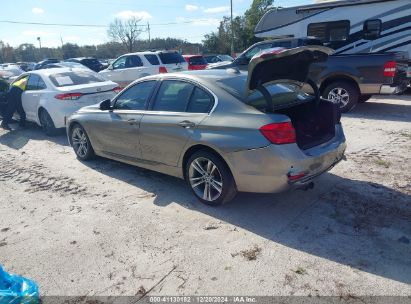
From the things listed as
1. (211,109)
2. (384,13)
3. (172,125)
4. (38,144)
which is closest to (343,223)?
(211,109)

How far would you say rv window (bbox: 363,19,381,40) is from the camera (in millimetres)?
10102

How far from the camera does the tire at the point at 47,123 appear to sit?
815cm

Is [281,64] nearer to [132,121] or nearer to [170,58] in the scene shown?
[132,121]

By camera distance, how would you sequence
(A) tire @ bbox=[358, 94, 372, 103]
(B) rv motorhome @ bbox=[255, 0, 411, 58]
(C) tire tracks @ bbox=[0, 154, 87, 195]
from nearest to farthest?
(C) tire tracks @ bbox=[0, 154, 87, 195]
(A) tire @ bbox=[358, 94, 372, 103]
(B) rv motorhome @ bbox=[255, 0, 411, 58]

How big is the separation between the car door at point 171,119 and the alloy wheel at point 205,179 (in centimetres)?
29

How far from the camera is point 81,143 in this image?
616 cm

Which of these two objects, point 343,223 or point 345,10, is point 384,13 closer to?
point 345,10

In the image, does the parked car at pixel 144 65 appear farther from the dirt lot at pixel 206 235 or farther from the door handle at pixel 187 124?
the door handle at pixel 187 124

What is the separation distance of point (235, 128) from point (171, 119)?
98 centimetres

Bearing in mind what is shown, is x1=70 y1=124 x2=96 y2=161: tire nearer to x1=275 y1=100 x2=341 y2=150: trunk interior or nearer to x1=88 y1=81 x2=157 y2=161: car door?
x1=88 y1=81 x2=157 y2=161: car door

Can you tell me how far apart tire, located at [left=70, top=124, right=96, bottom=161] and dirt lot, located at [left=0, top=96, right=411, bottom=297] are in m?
0.48

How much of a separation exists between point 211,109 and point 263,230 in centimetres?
146

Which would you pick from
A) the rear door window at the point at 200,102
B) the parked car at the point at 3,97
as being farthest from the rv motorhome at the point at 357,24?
the parked car at the point at 3,97

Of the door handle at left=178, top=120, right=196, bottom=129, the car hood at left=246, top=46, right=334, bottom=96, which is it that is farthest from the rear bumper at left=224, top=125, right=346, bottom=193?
the car hood at left=246, top=46, right=334, bottom=96
